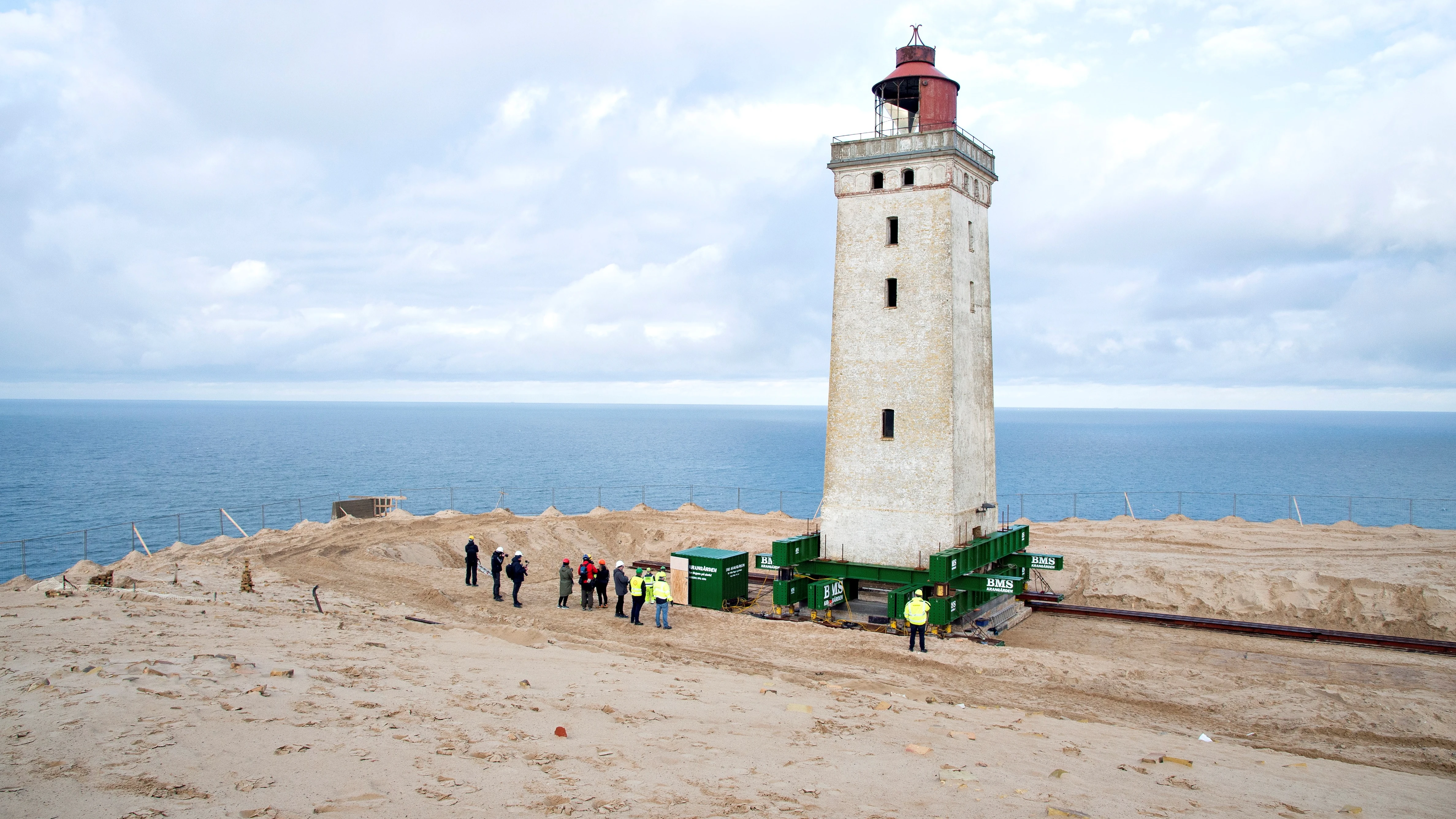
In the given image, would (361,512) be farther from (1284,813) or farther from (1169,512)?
(1169,512)

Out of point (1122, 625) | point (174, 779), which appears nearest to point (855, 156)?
point (1122, 625)

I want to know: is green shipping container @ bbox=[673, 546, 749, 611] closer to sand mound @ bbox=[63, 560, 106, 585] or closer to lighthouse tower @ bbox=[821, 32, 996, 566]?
lighthouse tower @ bbox=[821, 32, 996, 566]

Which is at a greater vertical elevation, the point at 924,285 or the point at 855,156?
the point at 855,156

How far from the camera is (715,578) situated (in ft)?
84.9

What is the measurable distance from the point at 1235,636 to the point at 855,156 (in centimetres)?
1763

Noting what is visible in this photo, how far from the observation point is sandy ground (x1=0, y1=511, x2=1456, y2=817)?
32.2ft

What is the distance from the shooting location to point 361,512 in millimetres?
44500

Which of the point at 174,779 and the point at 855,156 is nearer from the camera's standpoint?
the point at 174,779

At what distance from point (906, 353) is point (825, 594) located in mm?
7191

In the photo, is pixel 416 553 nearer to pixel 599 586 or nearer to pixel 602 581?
pixel 599 586

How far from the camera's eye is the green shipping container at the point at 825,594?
23844mm

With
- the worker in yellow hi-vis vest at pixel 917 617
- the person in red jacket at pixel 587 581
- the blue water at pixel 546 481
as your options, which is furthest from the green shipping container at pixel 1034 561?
the blue water at pixel 546 481

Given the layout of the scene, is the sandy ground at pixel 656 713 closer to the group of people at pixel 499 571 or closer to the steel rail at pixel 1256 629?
the steel rail at pixel 1256 629

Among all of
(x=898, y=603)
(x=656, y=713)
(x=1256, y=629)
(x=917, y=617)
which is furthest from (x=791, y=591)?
(x=1256, y=629)
